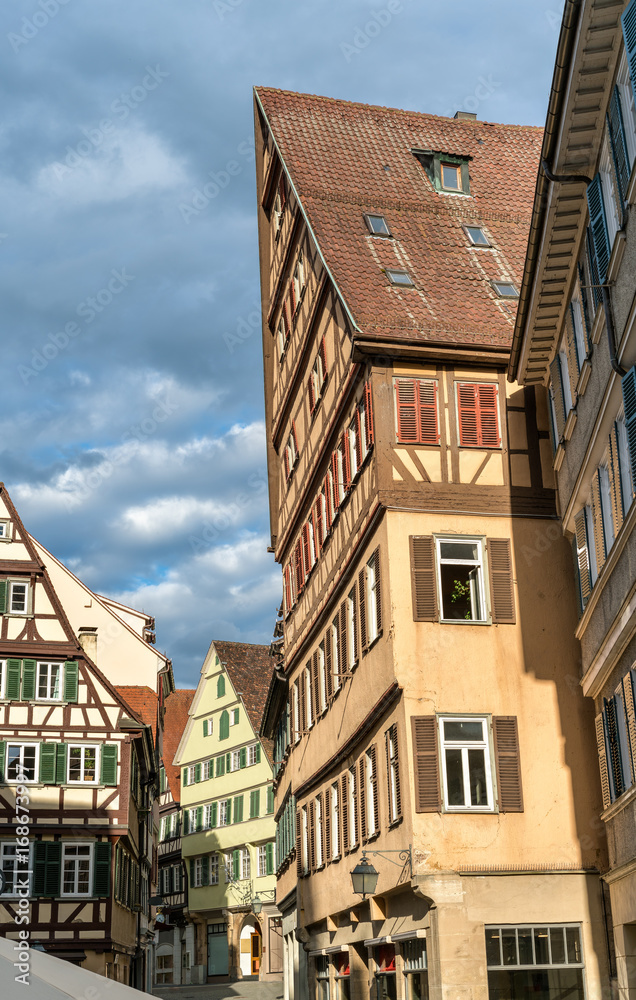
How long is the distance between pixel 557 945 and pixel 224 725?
1523 inches

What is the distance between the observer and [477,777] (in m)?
16.9

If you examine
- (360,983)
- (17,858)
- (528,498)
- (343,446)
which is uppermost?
(343,446)

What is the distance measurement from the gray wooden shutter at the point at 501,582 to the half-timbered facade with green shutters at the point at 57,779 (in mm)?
17497

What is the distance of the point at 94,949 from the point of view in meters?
31.0

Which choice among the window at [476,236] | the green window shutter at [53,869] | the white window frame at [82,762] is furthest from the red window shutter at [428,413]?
the green window shutter at [53,869]

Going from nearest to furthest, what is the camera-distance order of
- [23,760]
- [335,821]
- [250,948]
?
[335,821] < [23,760] < [250,948]

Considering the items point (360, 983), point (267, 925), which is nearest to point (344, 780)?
point (360, 983)

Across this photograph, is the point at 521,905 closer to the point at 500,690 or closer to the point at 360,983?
the point at 500,690

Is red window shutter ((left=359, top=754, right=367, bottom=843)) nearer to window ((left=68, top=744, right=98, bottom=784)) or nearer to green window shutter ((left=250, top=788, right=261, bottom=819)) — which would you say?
window ((left=68, top=744, right=98, bottom=784))

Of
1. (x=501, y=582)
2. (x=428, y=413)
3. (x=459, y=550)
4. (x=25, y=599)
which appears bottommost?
(x=501, y=582)

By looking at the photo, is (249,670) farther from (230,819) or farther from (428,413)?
(428,413)

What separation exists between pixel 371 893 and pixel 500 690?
11.5 feet

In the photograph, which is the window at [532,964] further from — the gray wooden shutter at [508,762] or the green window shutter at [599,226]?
the green window shutter at [599,226]

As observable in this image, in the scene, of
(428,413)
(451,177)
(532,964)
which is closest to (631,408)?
(428,413)
